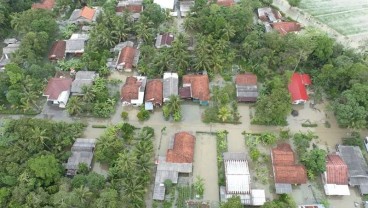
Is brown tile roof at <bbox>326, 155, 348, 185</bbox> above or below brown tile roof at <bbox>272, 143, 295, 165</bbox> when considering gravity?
below

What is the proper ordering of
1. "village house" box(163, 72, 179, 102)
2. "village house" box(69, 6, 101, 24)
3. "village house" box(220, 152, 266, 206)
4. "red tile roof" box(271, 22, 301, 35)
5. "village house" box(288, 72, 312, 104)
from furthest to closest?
"village house" box(69, 6, 101, 24) → "red tile roof" box(271, 22, 301, 35) → "village house" box(163, 72, 179, 102) → "village house" box(288, 72, 312, 104) → "village house" box(220, 152, 266, 206)

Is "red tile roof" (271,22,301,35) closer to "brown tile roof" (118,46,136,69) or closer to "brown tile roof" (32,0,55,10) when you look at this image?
"brown tile roof" (118,46,136,69)

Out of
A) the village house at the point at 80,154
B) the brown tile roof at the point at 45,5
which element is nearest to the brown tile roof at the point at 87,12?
the brown tile roof at the point at 45,5

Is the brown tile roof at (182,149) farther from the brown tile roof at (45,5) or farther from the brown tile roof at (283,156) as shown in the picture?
the brown tile roof at (45,5)

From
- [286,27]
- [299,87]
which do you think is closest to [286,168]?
[299,87]

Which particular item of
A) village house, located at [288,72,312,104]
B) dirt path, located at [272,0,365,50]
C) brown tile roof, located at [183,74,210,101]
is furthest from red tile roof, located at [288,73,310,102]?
dirt path, located at [272,0,365,50]

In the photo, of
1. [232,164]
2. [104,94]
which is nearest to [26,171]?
[104,94]

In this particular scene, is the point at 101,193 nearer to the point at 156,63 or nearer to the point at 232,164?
the point at 232,164

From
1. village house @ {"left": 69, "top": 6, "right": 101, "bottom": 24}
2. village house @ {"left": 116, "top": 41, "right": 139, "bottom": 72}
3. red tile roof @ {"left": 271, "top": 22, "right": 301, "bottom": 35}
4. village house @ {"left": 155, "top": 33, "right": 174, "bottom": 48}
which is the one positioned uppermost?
village house @ {"left": 69, "top": 6, "right": 101, "bottom": 24}
